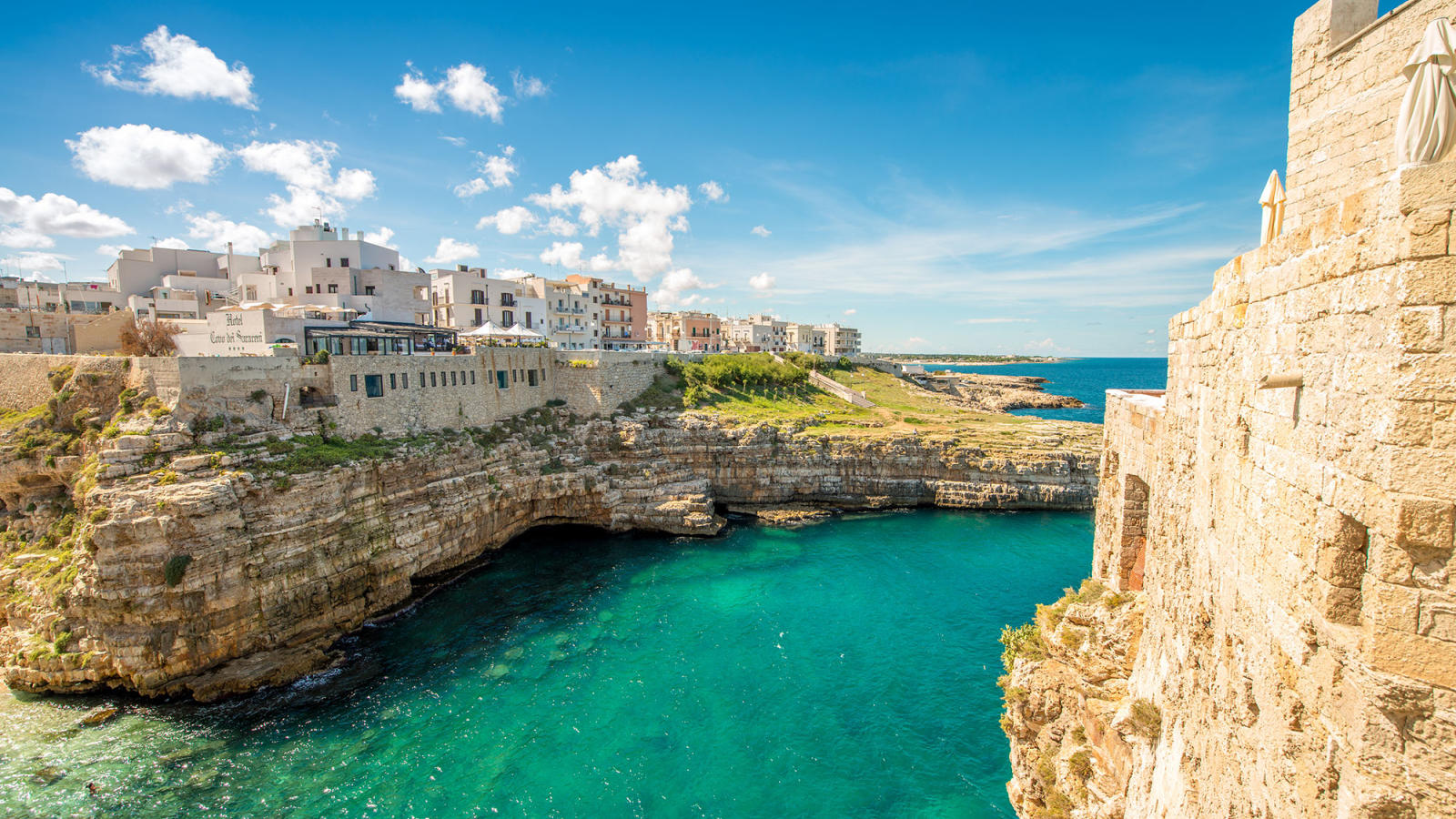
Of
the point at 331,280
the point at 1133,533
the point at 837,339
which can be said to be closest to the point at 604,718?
the point at 1133,533

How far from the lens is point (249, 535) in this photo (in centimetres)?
2111

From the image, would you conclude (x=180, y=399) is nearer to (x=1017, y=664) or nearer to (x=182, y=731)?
(x=182, y=731)

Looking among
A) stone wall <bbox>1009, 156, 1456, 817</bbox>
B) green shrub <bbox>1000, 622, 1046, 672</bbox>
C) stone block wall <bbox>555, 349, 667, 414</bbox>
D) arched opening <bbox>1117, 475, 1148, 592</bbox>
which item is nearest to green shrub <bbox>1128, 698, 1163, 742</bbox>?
stone wall <bbox>1009, 156, 1456, 817</bbox>

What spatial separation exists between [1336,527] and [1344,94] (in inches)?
→ 233

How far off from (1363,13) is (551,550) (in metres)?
33.2

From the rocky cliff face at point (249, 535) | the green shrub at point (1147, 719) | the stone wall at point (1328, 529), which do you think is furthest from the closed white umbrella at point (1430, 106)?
the rocky cliff face at point (249, 535)

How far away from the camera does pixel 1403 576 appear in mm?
3303

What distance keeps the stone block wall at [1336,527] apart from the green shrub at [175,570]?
26154 mm

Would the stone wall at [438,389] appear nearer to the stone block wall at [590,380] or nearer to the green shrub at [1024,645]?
the stone block wall at [590,380]

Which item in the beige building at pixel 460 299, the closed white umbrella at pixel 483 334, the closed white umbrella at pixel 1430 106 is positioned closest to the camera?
the closed white umbrella at pixel 1430 106

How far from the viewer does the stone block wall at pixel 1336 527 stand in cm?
320

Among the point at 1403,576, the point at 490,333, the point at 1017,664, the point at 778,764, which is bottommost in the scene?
the point at 778,764

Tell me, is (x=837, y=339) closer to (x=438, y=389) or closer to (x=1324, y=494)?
(x=438, y=389)

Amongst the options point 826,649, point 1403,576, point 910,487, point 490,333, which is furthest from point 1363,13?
point 490,333
